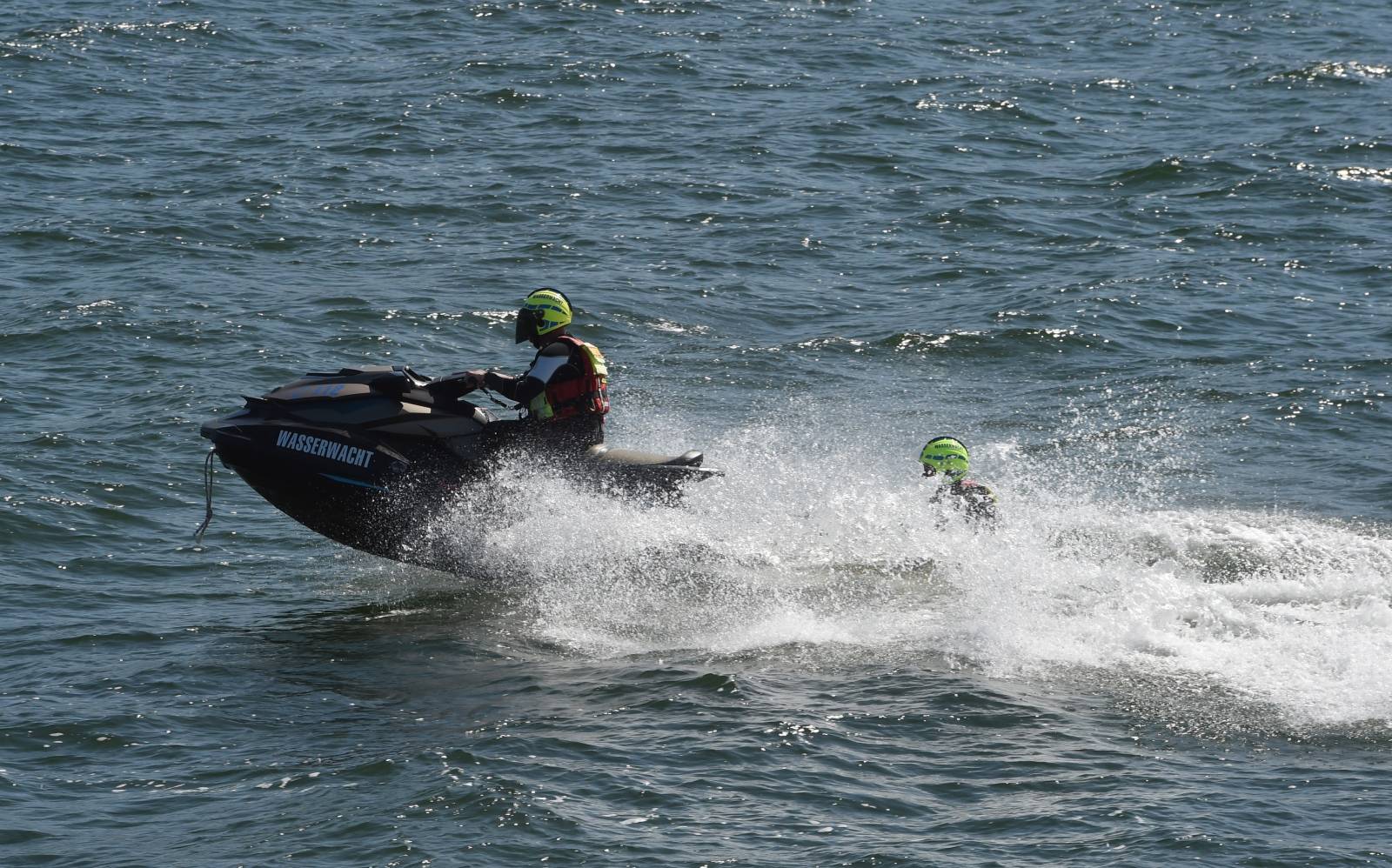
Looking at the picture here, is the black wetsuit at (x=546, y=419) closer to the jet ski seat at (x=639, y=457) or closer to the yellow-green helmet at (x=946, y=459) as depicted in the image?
the jet ski seat at (x=639, y=457)

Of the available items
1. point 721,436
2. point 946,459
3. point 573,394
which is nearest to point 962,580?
point 946,459

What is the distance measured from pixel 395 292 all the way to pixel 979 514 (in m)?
8.45

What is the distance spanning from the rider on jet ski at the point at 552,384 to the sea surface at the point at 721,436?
37 cm

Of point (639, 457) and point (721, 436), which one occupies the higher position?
point (639, 457)

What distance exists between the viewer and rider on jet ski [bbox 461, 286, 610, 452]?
1134 centimetres

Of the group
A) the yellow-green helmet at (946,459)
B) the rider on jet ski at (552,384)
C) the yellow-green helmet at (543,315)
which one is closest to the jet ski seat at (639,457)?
the rider on jet ski at (552,384)

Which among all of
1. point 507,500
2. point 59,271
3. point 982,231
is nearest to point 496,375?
point 507,500

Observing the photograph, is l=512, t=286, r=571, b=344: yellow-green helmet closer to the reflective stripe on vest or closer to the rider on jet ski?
the rider on jet ski

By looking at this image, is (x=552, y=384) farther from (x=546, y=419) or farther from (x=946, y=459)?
(x=946, y=459)

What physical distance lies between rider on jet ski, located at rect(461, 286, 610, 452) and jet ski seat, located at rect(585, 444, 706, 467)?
116mm

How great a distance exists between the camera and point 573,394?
11422 mm

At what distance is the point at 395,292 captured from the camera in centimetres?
1836

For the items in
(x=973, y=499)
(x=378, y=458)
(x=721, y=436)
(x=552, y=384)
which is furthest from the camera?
(x=721, y=436)

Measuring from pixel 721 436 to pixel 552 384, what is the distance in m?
3.37
